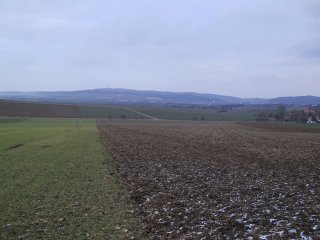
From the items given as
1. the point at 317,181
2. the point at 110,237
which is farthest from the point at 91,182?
the point at 317,181

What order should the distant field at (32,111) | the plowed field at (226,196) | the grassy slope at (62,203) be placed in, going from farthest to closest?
1. the distant field at (32,111)
2. the grassy slope at (62,203)
3. the plowed field at (226,196)

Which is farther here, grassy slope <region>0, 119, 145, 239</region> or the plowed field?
grassy slope <region>0, 119, 145, 239</region>

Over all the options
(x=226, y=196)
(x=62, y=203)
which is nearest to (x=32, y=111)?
(x=62, y=203)

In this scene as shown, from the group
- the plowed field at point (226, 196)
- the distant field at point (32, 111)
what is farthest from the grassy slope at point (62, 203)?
the distant field at point (32, 111)

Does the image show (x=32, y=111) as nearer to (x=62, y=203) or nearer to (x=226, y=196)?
(x=62, y=203)

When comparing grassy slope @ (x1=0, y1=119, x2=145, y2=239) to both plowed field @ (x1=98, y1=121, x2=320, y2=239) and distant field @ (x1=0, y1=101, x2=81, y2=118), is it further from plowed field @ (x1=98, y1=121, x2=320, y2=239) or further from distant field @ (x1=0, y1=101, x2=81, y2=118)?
distant field @ (x1=0, y1=101, x2=81, y2=118)

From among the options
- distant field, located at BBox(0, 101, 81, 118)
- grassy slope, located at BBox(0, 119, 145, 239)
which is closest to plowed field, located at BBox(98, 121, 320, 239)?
grassy slope, located at BBox(0, 119, 145, 239)

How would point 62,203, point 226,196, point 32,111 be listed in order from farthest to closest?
point 32,111 < point 226,196 < point 62,203

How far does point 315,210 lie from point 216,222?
334 cm

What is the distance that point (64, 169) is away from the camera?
987 inches

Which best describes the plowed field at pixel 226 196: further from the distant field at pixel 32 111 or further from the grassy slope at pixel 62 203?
the distant field at pixel 32 111

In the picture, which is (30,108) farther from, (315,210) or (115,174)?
(315,210)

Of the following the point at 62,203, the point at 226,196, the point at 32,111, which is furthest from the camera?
the point at 32,111

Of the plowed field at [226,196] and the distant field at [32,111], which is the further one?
the distant field at [32,111]
